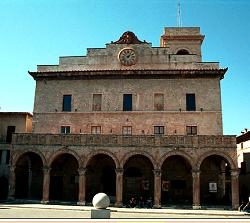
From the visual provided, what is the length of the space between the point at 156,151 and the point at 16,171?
41.2 ft

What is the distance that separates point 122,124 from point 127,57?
23.2ft

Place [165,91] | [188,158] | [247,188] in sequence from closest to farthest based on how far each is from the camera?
[188,158] → [165,91] → [247,188]

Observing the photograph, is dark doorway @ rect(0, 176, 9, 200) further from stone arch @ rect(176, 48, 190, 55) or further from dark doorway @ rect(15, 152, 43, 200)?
stone arch @ rect(176, 48, 190, 55)

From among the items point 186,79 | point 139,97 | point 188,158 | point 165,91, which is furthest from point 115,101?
point 188,158

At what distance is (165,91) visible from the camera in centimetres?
3197

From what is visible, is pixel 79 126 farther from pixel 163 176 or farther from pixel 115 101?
pixel 163 176

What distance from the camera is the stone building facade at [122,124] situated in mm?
28047

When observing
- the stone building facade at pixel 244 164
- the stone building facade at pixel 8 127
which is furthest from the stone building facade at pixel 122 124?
the stone building facade at pixel 8 127

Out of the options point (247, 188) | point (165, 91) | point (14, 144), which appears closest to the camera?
point (14, 144)

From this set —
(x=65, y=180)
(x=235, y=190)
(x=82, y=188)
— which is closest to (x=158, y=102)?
(x=235, y=190)

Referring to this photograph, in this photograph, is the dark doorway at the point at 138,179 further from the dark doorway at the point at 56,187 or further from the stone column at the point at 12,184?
the stone column at the point at 12,184

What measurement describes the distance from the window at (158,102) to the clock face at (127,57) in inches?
173

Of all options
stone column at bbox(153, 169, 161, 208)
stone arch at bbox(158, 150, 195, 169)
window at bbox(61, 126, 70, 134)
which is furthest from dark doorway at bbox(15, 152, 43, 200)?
stone arch at bbox(158, 150, 195, 169)

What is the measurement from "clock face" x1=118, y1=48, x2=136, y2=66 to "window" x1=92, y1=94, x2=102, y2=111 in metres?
4.35
